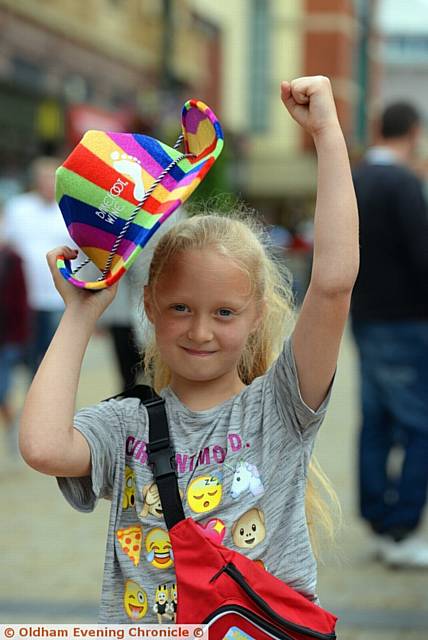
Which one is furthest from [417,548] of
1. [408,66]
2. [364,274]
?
[408,66]

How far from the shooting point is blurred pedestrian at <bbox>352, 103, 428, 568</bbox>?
5.55 metres

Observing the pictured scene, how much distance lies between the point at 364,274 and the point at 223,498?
11.6 feet

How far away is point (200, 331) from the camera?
229cm

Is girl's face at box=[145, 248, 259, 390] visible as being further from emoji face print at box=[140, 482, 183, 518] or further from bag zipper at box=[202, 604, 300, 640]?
bag zipper at box=[202, 604, 300, 640]

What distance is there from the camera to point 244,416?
2326mm

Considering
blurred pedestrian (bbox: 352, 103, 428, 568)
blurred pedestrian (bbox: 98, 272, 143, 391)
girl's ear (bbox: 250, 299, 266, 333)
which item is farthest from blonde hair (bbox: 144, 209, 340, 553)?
blurred pedestrian (bbox: 98, 272, 143, 391)

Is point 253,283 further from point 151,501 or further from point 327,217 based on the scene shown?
point 151,501

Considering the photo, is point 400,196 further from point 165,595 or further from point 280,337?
point 165,595

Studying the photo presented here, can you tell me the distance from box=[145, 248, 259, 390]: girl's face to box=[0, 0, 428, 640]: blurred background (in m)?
0.78

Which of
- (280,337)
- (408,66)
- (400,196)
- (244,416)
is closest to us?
(244,416)

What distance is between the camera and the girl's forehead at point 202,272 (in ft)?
7.59

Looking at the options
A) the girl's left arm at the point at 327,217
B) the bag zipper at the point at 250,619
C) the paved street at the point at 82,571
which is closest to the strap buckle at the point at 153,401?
the girl's left arm at the point at 327,217

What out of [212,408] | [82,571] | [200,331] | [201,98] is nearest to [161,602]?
[212,408]

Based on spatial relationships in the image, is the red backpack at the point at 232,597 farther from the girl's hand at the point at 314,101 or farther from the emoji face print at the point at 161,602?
the girl's hand at the point at 314,101
